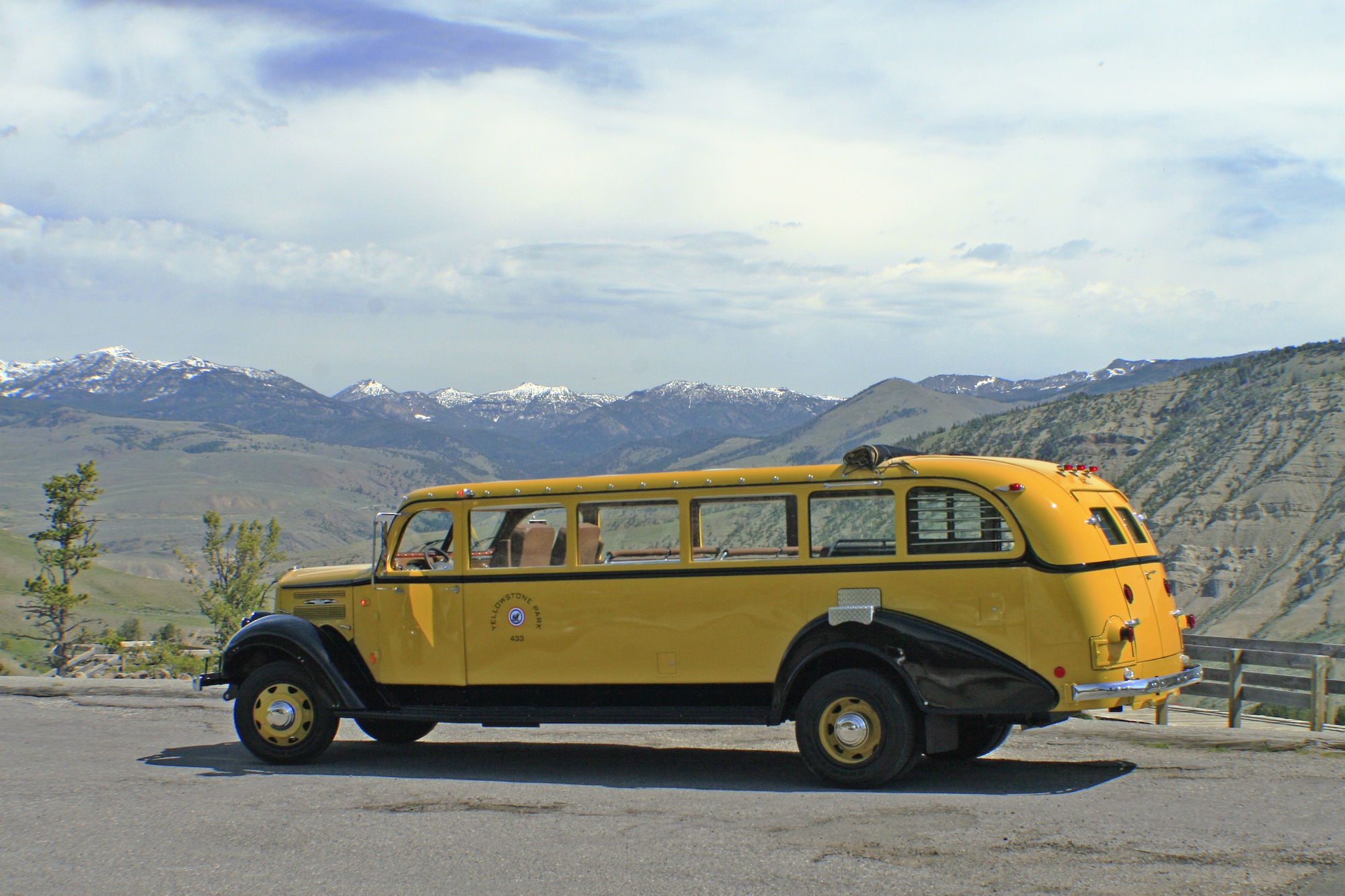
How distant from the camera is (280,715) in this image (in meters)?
10.2

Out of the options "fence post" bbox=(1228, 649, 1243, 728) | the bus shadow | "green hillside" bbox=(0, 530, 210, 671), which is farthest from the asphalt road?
"green hillside" bbox=(0, 530, 210, 671)

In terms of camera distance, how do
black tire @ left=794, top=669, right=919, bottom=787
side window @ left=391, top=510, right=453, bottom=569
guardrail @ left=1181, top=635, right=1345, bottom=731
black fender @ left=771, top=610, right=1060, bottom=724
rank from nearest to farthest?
black fender @ left=771, top=610, right=1060, bottom=724, black tire @ left=794, top=669, right=919, bottom=787, side window @ left=391, top=510, right=453, bottom=569, guardrail @ left=1181, top=635, right=1345, bottom=731

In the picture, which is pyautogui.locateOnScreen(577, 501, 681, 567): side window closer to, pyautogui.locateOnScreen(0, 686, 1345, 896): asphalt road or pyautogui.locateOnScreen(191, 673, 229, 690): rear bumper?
pyautogui.locateOnScreen(0, 686, 1345, 896): asphalt road

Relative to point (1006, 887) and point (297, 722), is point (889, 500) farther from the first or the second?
point (297, 722)

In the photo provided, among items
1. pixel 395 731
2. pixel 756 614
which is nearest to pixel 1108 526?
pixel 756 614

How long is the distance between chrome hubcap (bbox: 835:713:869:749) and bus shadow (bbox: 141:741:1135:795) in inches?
15.3

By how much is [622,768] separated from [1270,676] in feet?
24.5

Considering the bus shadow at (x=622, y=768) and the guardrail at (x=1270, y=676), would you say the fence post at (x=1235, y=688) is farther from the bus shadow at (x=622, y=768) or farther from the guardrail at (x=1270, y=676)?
the bus shadow at (x=622, y=768)

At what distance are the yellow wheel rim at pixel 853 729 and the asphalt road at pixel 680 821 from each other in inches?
12.8

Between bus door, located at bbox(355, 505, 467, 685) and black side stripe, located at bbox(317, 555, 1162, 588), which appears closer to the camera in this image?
black side stripe, located at bbox(317, 555, 1162, 588)

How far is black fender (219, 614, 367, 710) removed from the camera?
9977 millimetres

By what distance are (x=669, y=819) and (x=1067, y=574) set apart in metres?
3.19

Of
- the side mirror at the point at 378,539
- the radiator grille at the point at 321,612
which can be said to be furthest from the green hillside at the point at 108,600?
the side mirror at the point at 378,539

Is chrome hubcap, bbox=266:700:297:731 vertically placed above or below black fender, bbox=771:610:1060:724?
below
